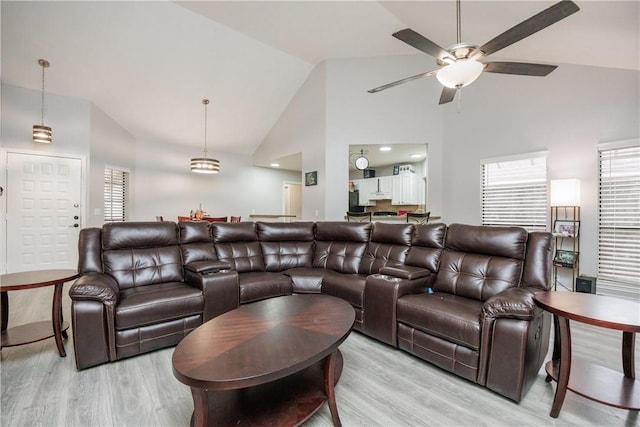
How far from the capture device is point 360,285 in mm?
2789

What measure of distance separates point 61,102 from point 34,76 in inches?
18.8

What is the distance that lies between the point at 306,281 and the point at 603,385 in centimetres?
240

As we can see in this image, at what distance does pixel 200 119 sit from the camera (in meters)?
6.48

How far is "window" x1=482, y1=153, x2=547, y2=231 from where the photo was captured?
430cm

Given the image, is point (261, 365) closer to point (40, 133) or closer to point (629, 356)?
point (629, 356)

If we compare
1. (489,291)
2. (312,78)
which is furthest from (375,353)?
(312,78)

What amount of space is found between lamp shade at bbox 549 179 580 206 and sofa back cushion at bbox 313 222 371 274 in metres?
2.58

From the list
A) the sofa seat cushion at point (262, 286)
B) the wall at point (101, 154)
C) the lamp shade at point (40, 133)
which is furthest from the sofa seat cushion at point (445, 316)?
the wall at point (101, 154)

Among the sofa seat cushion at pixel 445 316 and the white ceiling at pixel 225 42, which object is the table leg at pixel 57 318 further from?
the white ceiling at pixel 225 42

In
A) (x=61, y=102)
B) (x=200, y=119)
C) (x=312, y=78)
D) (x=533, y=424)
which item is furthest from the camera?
(x=200, y=119)

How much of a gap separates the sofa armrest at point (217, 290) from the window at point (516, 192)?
14.4 feet

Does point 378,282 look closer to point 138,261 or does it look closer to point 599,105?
point 138,261

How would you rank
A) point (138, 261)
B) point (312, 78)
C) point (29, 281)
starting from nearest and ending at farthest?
point (29, 281)
point (138, 261)
point (312, 78)

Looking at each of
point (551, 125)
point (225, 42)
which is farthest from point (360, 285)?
point (225, 42)
